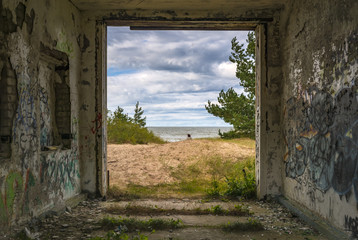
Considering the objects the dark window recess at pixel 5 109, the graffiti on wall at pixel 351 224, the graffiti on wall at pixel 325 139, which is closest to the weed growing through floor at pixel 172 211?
the graffiti on wall at pixel 325 139

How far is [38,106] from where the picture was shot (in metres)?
4.22

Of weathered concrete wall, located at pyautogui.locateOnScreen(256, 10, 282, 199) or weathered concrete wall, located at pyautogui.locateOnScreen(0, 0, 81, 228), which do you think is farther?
weathered concrete wall, located at pyautogui.locateOnScreen(256, 10, 282, 199)

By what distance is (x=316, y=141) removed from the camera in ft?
14.0

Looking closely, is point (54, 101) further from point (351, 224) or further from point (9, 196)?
point (351, 224)

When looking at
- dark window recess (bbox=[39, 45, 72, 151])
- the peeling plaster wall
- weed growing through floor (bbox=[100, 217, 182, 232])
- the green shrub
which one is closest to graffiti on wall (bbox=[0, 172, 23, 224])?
dark window recess (bbox=[39, 45, 72, 151])

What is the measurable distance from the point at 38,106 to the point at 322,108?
13.0 ft

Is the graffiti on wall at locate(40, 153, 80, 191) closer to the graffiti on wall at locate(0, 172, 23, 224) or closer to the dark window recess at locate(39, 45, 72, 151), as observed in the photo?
the dark window recess at locate(39, 45, 72, 151)

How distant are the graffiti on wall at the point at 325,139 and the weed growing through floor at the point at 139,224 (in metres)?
2.14

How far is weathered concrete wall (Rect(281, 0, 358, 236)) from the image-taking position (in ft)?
11.0

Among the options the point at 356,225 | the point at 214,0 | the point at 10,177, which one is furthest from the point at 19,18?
the point at 356,225

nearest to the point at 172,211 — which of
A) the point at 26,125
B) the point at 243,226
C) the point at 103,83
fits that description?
the point at 243,226

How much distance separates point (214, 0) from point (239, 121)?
11.6 meters

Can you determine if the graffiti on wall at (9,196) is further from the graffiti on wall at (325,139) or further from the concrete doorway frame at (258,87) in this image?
the graffiti on wall at (325,139)

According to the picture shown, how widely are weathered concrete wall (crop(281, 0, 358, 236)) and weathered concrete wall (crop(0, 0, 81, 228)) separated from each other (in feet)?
12.8
